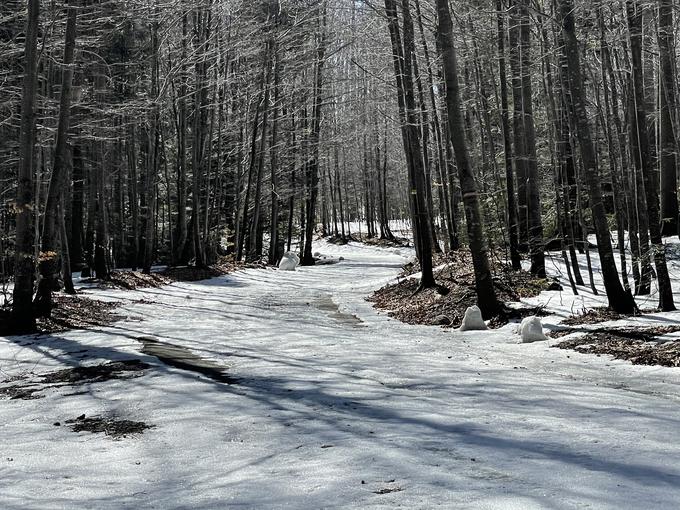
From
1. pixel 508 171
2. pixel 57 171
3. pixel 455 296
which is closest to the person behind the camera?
pixel 57 171

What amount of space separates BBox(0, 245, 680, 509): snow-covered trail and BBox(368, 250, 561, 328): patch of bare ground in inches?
93.4

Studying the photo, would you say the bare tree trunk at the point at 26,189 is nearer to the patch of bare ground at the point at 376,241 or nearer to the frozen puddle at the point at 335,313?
the frozen puddle at the point at 335,313

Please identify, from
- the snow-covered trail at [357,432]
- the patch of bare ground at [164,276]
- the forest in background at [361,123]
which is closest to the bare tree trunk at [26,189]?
the forest in background at [361,123]

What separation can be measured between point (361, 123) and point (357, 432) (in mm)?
44787

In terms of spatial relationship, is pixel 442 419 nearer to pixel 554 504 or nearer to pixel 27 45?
pixel 554 504

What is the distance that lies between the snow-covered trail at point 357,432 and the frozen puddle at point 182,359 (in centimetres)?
16

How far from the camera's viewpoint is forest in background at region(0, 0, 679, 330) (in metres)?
10.3

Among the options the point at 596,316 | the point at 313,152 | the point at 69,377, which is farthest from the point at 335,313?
the point at 313,152

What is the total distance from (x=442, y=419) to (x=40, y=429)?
9.81 feet

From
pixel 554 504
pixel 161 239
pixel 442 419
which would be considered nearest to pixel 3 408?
pixel 442 419

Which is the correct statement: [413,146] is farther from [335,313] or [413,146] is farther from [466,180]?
[466,180]

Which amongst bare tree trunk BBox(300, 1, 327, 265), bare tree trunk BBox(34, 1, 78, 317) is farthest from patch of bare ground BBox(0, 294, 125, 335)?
bare tree trunk BBox(300, 1, 327, 265)

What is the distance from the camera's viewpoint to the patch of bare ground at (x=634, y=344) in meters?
6.77

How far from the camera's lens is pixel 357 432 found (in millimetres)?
4324
